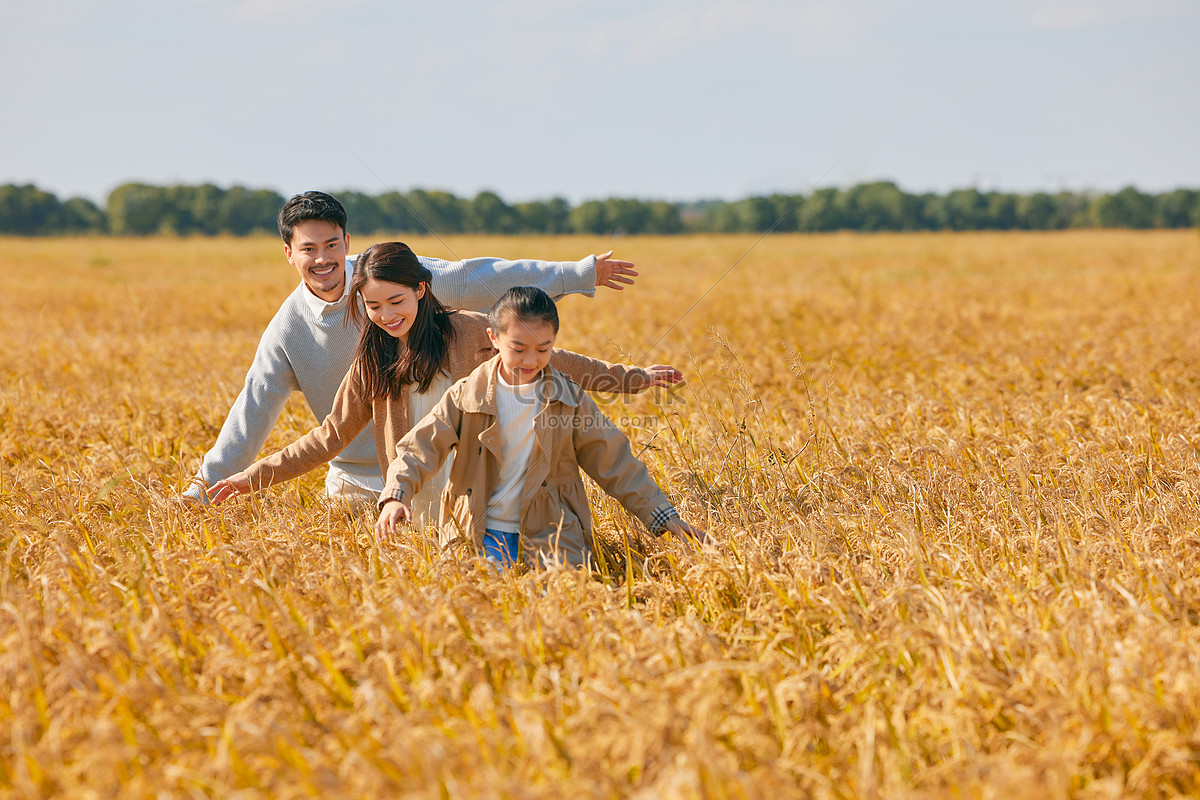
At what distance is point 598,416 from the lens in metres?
3.13

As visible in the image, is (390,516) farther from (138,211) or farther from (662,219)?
(138,211)

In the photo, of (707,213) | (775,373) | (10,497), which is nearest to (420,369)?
(10,497)

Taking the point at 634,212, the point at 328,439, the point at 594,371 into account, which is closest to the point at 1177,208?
the point at 634,212

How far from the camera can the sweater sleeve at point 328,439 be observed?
347cm

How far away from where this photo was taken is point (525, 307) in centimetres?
285

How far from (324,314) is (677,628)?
2298mm

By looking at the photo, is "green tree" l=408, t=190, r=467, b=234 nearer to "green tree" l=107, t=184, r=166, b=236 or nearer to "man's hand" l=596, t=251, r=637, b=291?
"green tree" l=107, t=184, r=166, b=236

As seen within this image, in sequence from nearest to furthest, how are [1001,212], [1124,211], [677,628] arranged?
[677,628]
[1124,211]
[1001,212]

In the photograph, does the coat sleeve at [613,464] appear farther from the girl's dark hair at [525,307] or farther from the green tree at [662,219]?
the green tree at [662,219]

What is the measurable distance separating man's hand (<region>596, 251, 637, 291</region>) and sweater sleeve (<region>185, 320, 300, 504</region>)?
1.53 meters

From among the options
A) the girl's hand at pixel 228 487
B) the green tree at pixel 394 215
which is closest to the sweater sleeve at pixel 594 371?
the girl's hand at pixel 228 487

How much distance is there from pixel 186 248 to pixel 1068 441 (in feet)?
113

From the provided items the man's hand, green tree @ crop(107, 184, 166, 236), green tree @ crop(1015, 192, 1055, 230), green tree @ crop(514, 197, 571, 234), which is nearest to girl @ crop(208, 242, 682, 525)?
the man's hand

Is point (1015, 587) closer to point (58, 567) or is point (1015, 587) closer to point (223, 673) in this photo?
point (223, 673)
